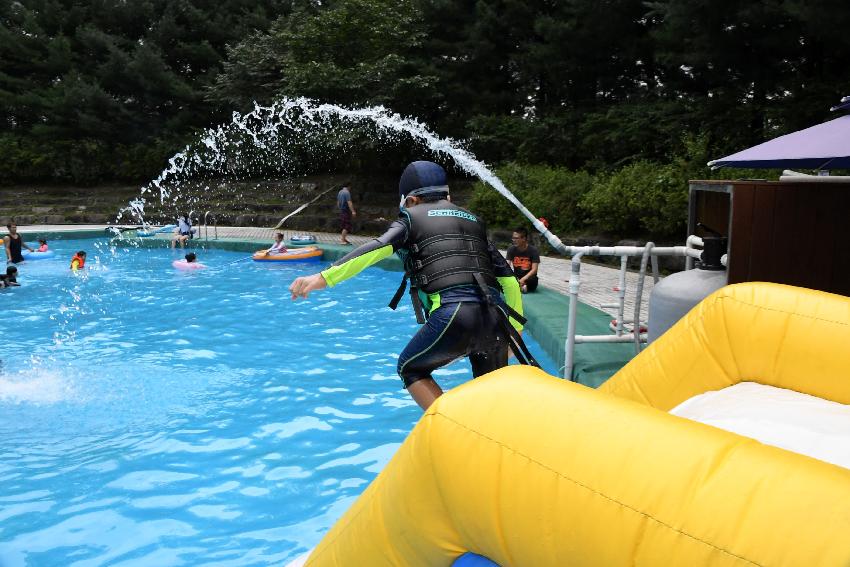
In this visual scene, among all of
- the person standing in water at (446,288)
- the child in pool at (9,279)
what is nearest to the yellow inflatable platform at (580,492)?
the person standing in water at (446,288)

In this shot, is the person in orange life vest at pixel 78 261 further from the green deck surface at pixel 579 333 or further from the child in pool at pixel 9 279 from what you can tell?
the green deck surface at pixel 579 333

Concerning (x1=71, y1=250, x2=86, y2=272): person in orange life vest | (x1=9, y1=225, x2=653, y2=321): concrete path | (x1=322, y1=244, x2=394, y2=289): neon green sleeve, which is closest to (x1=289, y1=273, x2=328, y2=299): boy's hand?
(x1=322, y1=244, x2=394, y2=289): neon green sleeve

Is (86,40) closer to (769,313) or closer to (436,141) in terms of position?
(436,141)

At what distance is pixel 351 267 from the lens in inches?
153

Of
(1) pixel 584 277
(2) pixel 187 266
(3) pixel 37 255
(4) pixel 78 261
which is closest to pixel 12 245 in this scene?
(4) pixel 78 261

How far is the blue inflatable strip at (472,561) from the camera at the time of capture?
1.53 metres

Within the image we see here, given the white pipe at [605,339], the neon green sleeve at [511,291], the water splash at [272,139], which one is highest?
the water splash at [272,139]

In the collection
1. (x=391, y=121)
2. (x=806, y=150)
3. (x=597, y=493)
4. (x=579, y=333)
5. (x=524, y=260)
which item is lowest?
(x=579, y=333)

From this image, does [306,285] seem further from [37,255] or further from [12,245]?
[37,255]

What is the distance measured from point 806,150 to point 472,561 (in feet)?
14.6

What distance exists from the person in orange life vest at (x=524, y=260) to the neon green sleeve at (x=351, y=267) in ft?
22.6

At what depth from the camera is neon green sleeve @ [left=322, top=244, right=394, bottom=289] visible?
3807 mm

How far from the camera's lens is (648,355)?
12.0ft

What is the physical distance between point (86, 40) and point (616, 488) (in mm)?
41004
